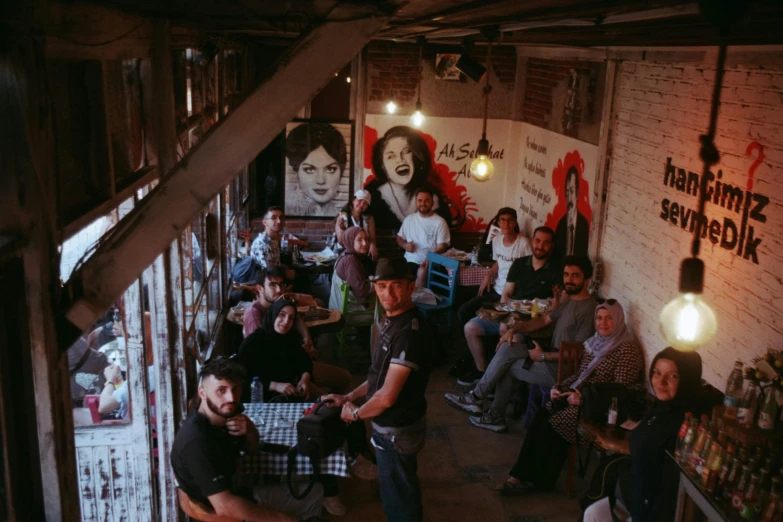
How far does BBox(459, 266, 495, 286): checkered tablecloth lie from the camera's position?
29.6 feet

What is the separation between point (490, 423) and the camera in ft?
22.8

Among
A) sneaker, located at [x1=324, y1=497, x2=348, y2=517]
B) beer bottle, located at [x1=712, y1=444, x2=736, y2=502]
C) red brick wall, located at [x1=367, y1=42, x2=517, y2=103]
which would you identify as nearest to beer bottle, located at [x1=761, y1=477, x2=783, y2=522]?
beer bottle, located at [x1=712, y1=444, x2=736, y2=502]

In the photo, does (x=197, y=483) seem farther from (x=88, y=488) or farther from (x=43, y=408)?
(x=43, y=408)

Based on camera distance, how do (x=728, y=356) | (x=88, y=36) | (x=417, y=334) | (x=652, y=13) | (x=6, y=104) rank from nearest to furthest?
(x=6, y=104) < (x=88, y=36) < (x=652, y=13) < (x=417, y=334) < (x=728, y=356)

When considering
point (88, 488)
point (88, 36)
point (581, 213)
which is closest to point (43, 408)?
point (88, 36)

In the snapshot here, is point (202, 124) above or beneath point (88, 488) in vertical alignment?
above

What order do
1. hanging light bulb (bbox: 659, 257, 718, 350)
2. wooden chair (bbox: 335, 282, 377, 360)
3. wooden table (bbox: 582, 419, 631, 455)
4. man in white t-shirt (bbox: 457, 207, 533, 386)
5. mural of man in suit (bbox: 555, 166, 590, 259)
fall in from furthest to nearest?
man in white t-shirt (bbox: 457, 207, 533, 386) → mural of man in suit (bbox: 555, 166, 590, 259) → wooden chair (bbox: 335, 282, 377, 360) → wooden table (bbox: 582, 419, 631, 455) → hanging light bulb (bbox: 659, 257, 718, 350)

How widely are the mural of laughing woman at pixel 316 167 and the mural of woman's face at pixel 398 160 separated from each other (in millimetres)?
628

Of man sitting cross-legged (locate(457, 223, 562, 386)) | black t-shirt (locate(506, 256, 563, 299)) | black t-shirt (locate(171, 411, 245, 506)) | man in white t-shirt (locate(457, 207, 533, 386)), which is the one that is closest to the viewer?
black t-shirt (locate(171, 411, 245, 506))

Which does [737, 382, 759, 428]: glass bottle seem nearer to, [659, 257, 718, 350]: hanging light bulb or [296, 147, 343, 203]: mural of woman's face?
[659, 257, 718, 350]: hanging light bulb

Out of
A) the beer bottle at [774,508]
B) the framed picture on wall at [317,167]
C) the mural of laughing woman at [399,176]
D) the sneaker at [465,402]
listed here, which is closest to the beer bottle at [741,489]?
the beer bottle at [774,508]

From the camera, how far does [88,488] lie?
4.02 metres

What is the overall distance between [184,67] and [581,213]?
16.2 ft

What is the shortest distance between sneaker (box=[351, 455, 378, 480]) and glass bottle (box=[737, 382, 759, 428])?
2622 mm
